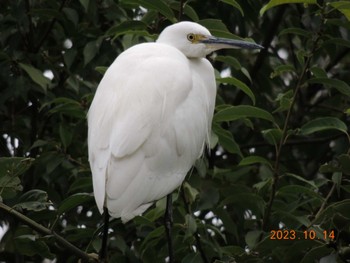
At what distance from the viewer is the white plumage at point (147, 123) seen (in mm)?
2406

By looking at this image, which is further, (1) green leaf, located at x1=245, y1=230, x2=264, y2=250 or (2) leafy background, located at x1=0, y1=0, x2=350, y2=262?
(1) green leaf, located at x1=245, y1=230, x2=264, y2=250

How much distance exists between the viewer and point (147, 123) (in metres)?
2.49

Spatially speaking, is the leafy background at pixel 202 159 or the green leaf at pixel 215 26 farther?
the green leaf at pixel 215 26

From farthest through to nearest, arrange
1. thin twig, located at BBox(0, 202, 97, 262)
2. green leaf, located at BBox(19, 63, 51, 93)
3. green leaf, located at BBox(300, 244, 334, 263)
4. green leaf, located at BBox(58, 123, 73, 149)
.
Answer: green leaf, located at BBox(19, 63, 51, 93)
green leaf, located at BBox(58, 123, 73, 149)
green leaf, located at BBox(300, 244, 334, 263)
thin twig, located at BBox(0, 202, 97, 262)

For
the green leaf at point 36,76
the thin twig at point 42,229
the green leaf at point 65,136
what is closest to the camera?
the thin twig at point 42,229

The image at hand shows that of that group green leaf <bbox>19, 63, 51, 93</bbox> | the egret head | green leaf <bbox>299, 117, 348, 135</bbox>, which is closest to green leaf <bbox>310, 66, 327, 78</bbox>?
green leaf <bbox>299, 117, 348, 135</bbox>

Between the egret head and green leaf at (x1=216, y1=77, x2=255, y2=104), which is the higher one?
the egret head

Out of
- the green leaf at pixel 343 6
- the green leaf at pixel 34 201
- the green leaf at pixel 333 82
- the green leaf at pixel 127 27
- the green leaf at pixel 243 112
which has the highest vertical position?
the green leaf at pixel 343 6

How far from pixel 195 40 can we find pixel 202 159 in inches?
15.7

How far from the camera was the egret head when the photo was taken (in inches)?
112

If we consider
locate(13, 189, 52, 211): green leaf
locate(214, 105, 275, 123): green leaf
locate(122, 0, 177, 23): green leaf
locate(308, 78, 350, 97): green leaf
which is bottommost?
locate(214, 105, 275, 123): green leaf

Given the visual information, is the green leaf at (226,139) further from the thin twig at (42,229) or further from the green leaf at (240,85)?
the thin twig at (42,229)

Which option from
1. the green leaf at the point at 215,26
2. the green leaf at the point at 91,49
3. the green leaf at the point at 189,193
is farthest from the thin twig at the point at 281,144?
the green leaf at the point at 91,49

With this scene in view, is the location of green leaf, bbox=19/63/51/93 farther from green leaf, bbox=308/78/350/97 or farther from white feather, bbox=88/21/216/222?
green leaf, bbox=308/78/350/97
